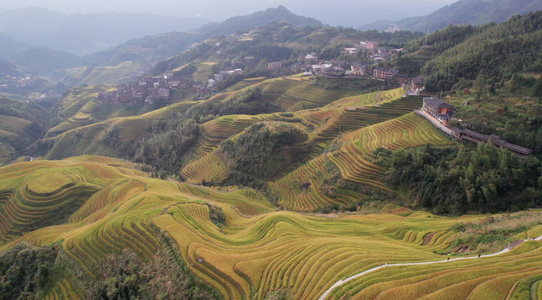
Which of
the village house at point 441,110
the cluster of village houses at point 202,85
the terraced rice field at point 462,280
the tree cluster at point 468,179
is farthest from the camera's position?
the cluster of village houses at point 202,85

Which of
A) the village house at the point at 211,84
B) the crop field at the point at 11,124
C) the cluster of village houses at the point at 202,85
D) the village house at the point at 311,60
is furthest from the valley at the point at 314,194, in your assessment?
the village house at the point at 211,84

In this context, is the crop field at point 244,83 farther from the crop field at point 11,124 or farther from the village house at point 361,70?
the crop field at point 11,124

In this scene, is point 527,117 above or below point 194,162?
above

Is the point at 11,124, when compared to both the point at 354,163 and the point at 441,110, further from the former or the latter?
the point at 441,110

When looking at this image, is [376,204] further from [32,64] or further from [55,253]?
[32,64]

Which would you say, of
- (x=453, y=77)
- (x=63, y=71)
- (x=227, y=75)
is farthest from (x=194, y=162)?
(x=63, y=71)

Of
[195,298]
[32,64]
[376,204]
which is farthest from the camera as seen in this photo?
[32,64]

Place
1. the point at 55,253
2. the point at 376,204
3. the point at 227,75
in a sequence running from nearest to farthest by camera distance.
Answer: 1. the point at 55,253
2. the point at 376,204
3. the point at 227,75
